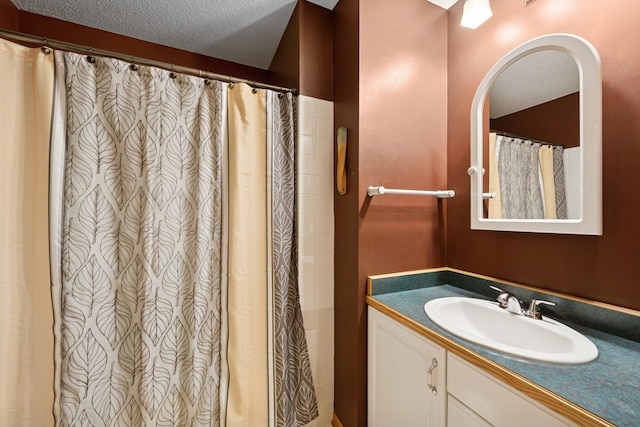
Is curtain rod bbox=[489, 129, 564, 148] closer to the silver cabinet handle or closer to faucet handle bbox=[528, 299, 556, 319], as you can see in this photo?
faucet handle bbox=[528, 299, 556, 319]

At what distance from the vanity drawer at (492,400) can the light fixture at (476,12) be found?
54.8 inches

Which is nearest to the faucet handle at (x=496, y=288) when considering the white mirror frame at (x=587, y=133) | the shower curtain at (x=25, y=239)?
the white mirror frame at (x=587, y=133)

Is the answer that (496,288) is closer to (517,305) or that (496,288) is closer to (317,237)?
(517,305)

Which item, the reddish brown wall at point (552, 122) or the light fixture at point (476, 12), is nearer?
the reddish brown wall at point (552, 122)

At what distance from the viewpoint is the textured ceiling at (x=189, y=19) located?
1.36m

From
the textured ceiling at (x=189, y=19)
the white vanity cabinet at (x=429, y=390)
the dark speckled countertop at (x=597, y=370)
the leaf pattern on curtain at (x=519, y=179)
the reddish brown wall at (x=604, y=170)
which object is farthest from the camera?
the textured ceiling at (x=189, y=19)

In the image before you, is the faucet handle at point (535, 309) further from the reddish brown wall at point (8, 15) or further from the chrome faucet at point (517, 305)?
the reddish brown wall at point (8, 15)

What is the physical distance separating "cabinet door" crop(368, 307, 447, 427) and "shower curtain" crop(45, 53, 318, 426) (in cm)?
39

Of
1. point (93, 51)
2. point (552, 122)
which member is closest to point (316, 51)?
point (93, 51)

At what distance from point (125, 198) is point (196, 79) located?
0.66 m

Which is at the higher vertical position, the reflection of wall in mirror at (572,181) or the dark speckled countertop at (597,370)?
the reflection of wall in mirror at (572,181)

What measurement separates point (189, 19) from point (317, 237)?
150 centimetres

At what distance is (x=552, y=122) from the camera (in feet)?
3.17

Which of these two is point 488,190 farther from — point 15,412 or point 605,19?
point 15,412
